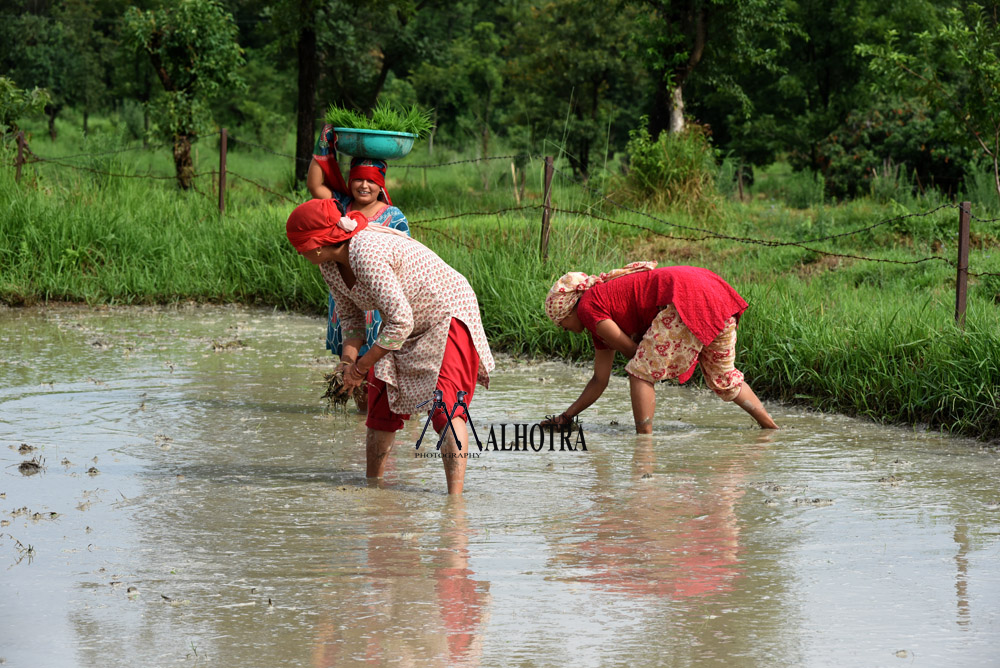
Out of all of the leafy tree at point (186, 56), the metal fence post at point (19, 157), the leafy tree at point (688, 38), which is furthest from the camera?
the leafy tree at point (688, 38)

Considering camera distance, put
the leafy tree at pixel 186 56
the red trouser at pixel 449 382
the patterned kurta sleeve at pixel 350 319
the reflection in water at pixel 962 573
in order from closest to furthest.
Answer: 1. the reflection in water at pixel 962 573
2. the red trouser at pixel 449 382
3. the patterned kurta sleeve at pixel 350 319
4. the leafy tree at pixel 186 56

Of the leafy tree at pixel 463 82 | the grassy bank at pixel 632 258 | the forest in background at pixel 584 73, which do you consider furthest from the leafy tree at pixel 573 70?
the grassy bank at pixel 632 258

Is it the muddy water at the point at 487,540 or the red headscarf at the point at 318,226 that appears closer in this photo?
the muddy water at the point at 487,540

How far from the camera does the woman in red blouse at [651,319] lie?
19.1ft

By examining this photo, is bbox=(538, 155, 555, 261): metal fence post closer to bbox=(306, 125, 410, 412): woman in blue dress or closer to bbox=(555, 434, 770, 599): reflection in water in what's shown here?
bbox=(306, 125, 410, 412): woman in blue dress

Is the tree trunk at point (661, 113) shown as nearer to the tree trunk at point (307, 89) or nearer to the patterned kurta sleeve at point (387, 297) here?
the tree trunk at point (307, 89)

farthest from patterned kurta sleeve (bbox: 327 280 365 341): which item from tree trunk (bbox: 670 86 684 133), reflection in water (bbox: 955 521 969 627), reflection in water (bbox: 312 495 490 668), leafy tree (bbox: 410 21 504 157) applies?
leafy tree (bbox: 410 21 504 157)

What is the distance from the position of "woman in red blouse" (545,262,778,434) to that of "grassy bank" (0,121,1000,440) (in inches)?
48.3

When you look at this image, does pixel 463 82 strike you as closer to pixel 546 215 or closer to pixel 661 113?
pixel 661 113

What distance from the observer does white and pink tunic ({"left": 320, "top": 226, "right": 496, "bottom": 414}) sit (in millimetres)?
4410

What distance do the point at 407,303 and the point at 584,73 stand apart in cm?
2486

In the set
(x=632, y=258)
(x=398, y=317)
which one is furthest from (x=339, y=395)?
(x=632, y=258)

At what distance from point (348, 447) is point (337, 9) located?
25834 millimetres

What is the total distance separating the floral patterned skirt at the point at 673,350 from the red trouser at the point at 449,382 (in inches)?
50.5
